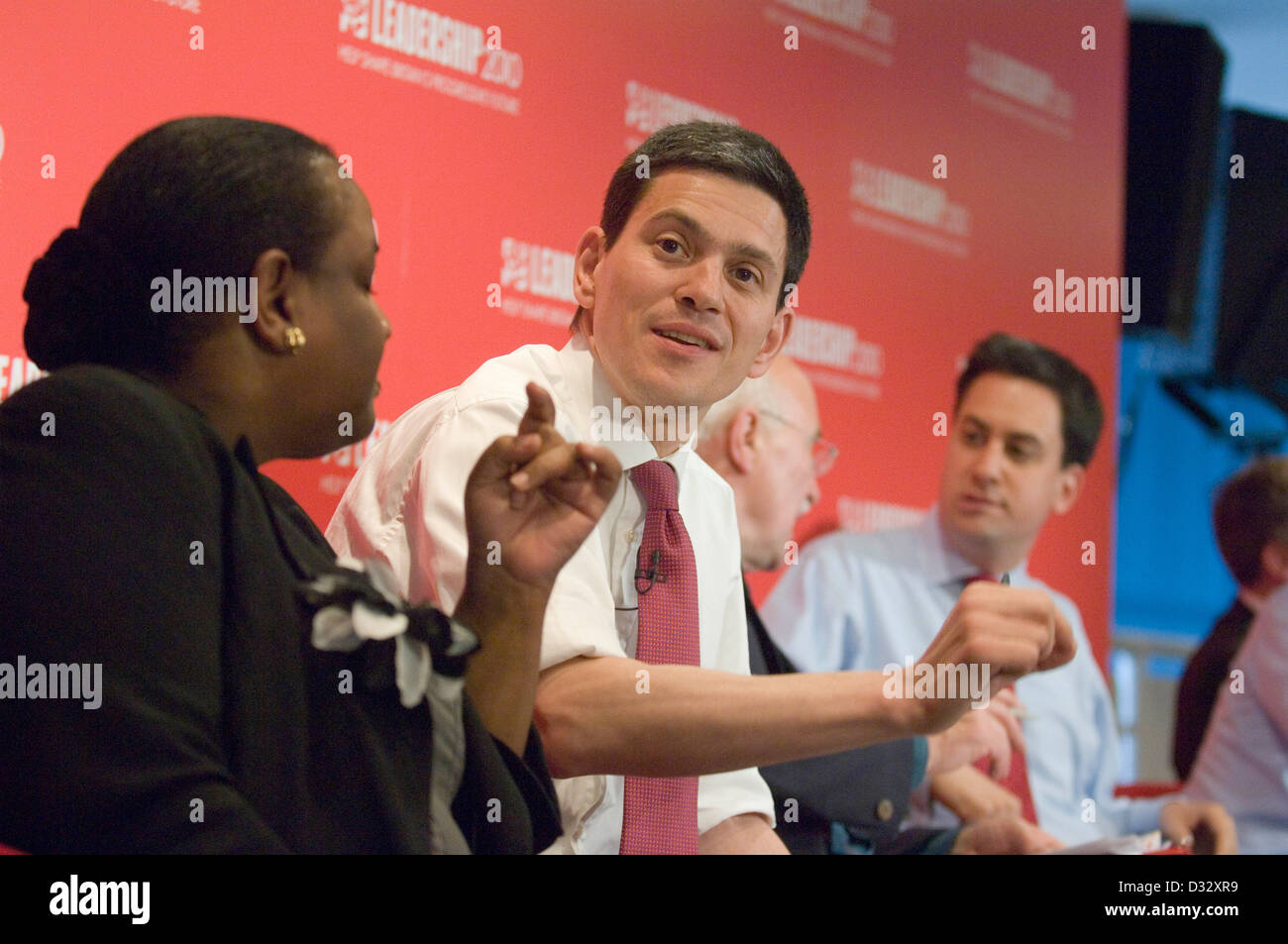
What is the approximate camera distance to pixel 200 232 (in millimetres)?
1182

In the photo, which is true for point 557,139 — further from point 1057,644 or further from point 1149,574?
point 1149,574

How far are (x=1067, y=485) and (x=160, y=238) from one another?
2.42 m

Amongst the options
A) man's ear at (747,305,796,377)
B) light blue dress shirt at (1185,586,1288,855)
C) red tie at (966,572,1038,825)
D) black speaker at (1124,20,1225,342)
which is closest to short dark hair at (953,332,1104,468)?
red tie at (966,572,1038,825)

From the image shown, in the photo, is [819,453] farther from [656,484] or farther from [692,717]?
[692,717]

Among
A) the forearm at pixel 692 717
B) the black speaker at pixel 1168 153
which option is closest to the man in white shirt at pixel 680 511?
the forearm at pixel 692 717

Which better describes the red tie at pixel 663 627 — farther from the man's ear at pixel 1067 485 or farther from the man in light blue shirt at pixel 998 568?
the man's ear at pixel 1067 485

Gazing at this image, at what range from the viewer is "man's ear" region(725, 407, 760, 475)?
8.02ft

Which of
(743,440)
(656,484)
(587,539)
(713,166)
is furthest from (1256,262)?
(587,539)

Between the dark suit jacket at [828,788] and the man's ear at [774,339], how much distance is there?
373mm

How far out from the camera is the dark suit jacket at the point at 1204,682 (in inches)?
133

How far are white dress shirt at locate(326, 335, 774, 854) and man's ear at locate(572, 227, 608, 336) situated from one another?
0.05 meters

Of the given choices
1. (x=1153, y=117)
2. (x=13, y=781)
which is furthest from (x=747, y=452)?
(x=1153, y=117)
